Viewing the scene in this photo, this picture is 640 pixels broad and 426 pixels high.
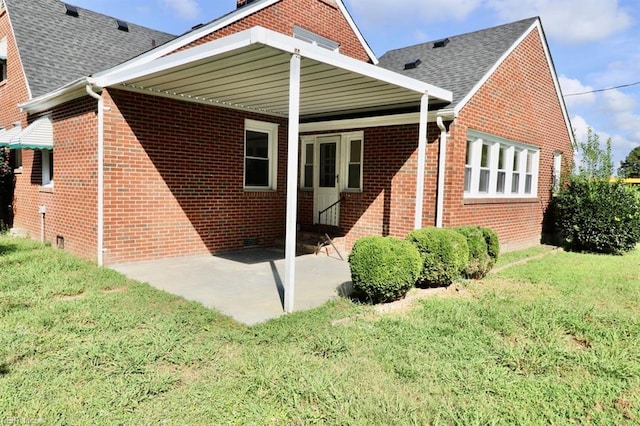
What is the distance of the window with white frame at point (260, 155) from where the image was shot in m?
10.1

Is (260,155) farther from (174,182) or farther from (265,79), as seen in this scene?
(265,79)

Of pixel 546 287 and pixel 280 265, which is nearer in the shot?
pixel 546 287

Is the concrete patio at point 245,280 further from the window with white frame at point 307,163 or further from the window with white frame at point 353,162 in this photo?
the window with white frame at point 307,163

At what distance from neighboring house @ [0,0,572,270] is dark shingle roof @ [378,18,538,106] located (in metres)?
0.06

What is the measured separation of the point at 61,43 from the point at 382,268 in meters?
11.1

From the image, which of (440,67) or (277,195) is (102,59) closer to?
(277,195)

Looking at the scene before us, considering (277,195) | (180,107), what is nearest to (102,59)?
(180,107)

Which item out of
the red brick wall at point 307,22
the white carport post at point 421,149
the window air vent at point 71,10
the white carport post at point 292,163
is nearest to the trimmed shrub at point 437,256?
the white carport post at point 421,149

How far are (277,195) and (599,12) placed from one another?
1864 cm

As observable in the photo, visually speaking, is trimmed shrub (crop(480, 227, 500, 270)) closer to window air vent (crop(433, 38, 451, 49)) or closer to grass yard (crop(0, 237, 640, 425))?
grass yard (crop(0, 237, 640, 425))

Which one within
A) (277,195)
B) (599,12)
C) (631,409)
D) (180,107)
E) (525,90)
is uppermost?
(599,12)

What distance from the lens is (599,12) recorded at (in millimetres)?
19250

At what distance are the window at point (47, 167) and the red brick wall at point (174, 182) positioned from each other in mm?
3558

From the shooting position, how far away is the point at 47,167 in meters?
10.1
